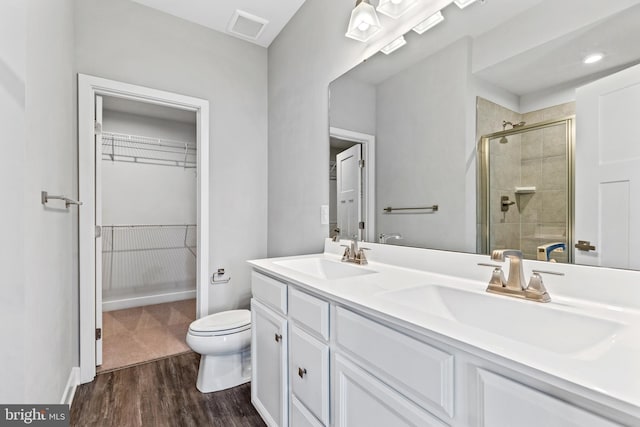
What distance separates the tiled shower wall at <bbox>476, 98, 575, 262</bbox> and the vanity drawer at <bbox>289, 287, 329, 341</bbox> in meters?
0.67

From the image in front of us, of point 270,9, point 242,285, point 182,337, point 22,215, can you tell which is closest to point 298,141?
point 270,9

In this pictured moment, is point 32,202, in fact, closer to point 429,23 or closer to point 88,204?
point 88,204

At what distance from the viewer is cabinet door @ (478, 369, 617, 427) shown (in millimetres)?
484

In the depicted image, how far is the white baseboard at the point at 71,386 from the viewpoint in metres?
1.69

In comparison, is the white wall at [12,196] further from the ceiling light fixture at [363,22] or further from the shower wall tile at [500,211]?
the shower wall tile at [500,211]

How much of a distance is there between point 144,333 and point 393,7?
125 inches

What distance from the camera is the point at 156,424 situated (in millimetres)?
1607

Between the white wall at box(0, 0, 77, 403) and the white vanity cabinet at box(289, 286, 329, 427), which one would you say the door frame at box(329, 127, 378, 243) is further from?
the white wall at box(0, 0, 77, 403)

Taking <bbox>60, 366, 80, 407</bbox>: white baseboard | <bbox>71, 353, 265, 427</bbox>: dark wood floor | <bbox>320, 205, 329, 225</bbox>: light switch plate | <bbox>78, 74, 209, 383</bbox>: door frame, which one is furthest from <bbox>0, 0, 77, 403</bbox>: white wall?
<bbox>320, 205, 329, 225</bbox>: light switch plate

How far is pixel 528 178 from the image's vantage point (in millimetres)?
1017

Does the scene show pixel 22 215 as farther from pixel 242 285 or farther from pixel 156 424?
pixel 242 285

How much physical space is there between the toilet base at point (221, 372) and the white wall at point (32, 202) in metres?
0.71

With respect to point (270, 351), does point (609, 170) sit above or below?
above

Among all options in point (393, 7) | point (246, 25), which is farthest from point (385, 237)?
point (246, 25)
